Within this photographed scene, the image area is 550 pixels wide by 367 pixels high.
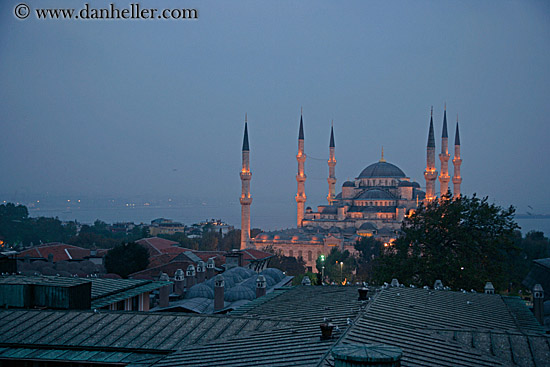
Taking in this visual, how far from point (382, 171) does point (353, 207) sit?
6.42m

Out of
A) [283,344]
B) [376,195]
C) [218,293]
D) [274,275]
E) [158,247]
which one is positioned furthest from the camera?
[376,195]

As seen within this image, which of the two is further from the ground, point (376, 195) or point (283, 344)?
point (376, 195)

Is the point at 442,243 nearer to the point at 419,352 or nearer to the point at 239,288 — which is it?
the point at 239,288

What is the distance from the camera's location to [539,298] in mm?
14680

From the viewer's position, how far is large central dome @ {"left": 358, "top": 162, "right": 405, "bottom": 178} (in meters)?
63.8

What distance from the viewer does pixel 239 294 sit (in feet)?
65.0

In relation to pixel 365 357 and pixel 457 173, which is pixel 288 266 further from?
pixel 365 357

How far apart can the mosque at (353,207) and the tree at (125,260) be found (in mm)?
17625

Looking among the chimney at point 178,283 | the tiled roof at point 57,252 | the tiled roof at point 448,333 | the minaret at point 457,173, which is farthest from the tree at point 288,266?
Result: the tiled roof at point 448,333

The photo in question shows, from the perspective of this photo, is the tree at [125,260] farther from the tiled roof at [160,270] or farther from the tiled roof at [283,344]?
the tiled roof at [283,344]

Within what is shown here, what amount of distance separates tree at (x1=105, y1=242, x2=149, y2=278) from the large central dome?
38424 mm

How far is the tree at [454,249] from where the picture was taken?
59.3ft

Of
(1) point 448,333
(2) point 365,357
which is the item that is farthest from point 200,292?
(2) point 365,357

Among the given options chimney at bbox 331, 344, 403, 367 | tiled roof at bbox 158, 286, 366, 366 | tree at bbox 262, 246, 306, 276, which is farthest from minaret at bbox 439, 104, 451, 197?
chimney at bbox 331, 344, 403, 367
